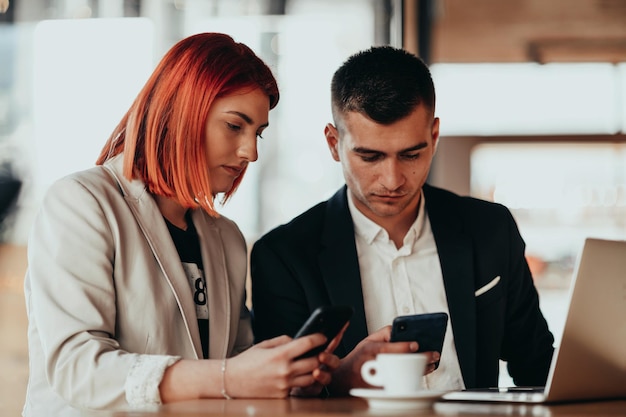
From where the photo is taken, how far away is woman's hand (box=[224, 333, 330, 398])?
146 cm

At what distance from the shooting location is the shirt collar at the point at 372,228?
231 centimetres

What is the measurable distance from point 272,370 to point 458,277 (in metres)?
0.88

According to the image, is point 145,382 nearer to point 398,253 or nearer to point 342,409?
point 342,409

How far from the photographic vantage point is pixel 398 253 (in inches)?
89.7

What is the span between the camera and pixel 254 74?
1924 millimetres

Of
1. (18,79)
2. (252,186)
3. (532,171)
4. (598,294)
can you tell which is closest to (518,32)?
(532,171)

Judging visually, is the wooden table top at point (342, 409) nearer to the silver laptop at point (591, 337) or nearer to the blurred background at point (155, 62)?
the silver laptop at point (591, 337)

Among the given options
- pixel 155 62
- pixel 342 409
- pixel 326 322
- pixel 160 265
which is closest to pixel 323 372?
pixel 326 322

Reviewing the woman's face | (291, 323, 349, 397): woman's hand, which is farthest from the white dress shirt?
(291, 323, 349, 397): woman's hand

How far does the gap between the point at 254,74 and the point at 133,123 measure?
287 millimetres

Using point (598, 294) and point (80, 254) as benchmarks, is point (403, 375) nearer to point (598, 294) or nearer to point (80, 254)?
point (598, 294)

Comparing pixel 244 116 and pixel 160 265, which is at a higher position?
pixel 244 116

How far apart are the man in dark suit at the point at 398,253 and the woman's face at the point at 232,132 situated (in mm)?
354

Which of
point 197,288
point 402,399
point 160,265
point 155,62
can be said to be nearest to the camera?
point 402,399
